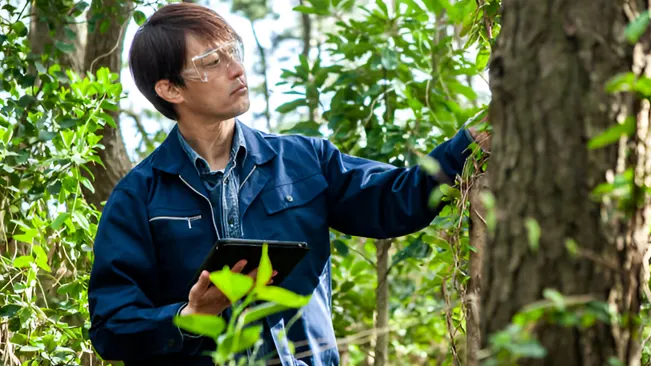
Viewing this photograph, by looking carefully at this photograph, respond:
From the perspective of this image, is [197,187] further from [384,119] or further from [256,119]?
[256,119]

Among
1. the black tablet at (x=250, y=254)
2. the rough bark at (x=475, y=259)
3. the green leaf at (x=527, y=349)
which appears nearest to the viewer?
the green leaf at (x=527, y=349)

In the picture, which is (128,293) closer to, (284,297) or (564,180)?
(284,297)

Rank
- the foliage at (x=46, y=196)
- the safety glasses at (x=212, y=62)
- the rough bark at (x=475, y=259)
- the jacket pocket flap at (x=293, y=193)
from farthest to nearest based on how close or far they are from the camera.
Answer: the foliage at (x=46, y=196) < the safety glasses at (x=212, y=62) < the jacket pocket flap at (x=293, y=193) < the rough bark at (x=475, y=259)

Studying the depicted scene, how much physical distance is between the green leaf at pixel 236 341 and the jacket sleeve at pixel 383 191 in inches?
44.8

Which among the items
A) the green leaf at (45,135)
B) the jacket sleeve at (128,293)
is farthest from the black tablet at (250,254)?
the green leaf at (45,135)

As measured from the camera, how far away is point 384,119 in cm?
398

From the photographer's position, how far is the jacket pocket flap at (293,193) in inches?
100

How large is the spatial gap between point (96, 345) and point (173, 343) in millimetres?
234

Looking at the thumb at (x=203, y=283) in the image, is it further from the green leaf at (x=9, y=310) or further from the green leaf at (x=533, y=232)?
the green leaf at (x=9, y=310)

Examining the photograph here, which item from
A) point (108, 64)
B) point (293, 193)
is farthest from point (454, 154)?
point (108, 64)

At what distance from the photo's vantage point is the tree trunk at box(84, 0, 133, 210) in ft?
13.9

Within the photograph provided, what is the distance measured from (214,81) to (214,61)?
6 centimetres

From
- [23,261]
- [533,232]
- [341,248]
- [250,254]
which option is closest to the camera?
[533,232]

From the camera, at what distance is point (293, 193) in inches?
101
